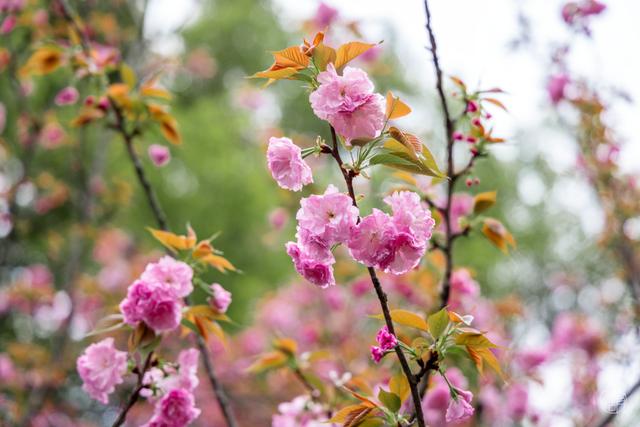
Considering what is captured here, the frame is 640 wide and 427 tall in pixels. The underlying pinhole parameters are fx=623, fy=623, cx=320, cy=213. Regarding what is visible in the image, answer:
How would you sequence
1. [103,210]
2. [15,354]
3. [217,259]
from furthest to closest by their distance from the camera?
[103,210] < [15,354] < [217,259]

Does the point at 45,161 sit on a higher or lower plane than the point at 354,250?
lower

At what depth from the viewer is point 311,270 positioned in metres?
0.83

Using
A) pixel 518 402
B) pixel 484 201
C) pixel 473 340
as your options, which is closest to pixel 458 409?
pixel 473 340

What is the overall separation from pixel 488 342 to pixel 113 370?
2.13 ft

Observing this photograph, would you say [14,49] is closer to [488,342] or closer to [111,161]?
[488,342]

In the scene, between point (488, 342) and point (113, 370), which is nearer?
point (488, 342)

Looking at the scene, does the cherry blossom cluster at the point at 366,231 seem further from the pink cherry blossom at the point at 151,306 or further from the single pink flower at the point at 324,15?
the single pink flower at the point at 324,15

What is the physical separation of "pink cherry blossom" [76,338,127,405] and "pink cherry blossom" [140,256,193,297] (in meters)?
0.15

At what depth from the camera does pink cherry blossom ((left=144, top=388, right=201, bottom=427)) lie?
1.07m

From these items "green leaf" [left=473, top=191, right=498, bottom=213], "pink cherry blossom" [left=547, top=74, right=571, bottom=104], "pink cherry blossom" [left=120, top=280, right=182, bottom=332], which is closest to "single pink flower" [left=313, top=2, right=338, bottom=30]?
"pink cherry blossom" [left=547, top=74, right=571, bottom=104]

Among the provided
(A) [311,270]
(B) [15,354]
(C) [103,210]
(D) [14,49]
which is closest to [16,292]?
(B) [15,354]

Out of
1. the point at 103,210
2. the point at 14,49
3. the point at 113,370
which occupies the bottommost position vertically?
the point at 103,210

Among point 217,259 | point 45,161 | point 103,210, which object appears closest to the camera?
point 217,259

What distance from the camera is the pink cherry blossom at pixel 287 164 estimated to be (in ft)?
2.69
